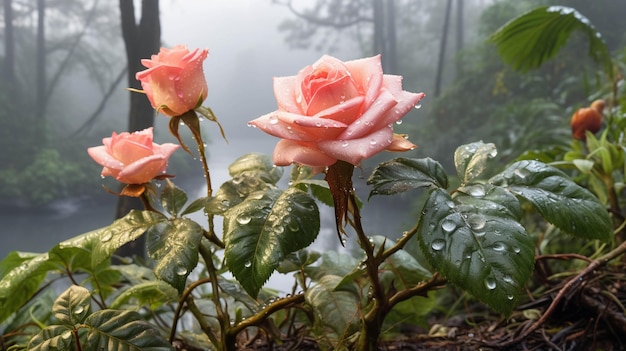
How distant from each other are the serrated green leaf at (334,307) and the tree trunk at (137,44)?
2.07 ft

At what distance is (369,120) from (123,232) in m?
0.28

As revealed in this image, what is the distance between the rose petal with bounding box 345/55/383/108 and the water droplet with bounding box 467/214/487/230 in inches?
4.9

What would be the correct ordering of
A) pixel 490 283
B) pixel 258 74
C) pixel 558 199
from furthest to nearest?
pixel 258 74
pixel 558 199
pixel 490 283

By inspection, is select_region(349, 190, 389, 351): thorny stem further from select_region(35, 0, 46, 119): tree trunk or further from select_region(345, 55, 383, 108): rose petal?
select_region(35, 0, 46, 119): tree trunk

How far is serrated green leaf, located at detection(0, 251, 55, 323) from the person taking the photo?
1.88 feet

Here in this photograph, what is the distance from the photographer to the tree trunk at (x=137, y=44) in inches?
40.1

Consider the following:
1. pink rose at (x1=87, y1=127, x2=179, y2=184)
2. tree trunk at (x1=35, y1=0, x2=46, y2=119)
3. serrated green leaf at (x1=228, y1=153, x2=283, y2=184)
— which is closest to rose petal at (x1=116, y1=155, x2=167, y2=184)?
pink rose at (x1=87, y1=127, x2=179, y2=184)

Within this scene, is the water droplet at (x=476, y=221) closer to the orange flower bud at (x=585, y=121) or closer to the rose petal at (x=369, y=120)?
the rose petal at (x=369, y=120)

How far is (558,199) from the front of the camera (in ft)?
1.42

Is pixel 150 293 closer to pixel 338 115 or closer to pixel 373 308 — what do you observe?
pixel 373 308

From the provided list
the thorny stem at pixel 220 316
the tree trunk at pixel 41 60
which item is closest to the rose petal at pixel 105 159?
the thorny stem at pixel 220 316

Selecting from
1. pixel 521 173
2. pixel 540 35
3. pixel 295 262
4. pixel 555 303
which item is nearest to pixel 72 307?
pixel 295 262

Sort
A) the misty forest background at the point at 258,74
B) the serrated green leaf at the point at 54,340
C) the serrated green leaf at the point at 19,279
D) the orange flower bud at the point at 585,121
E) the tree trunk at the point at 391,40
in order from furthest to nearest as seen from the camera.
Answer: the tree trunk at the point at 391,40, the misty forest background at the point at 258,74, the orange flower bud at the point at 585,121, the serrated green leaf at the point at 19,279, the serrated green leaf at the point at 54,340

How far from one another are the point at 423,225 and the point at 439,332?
450 mm
